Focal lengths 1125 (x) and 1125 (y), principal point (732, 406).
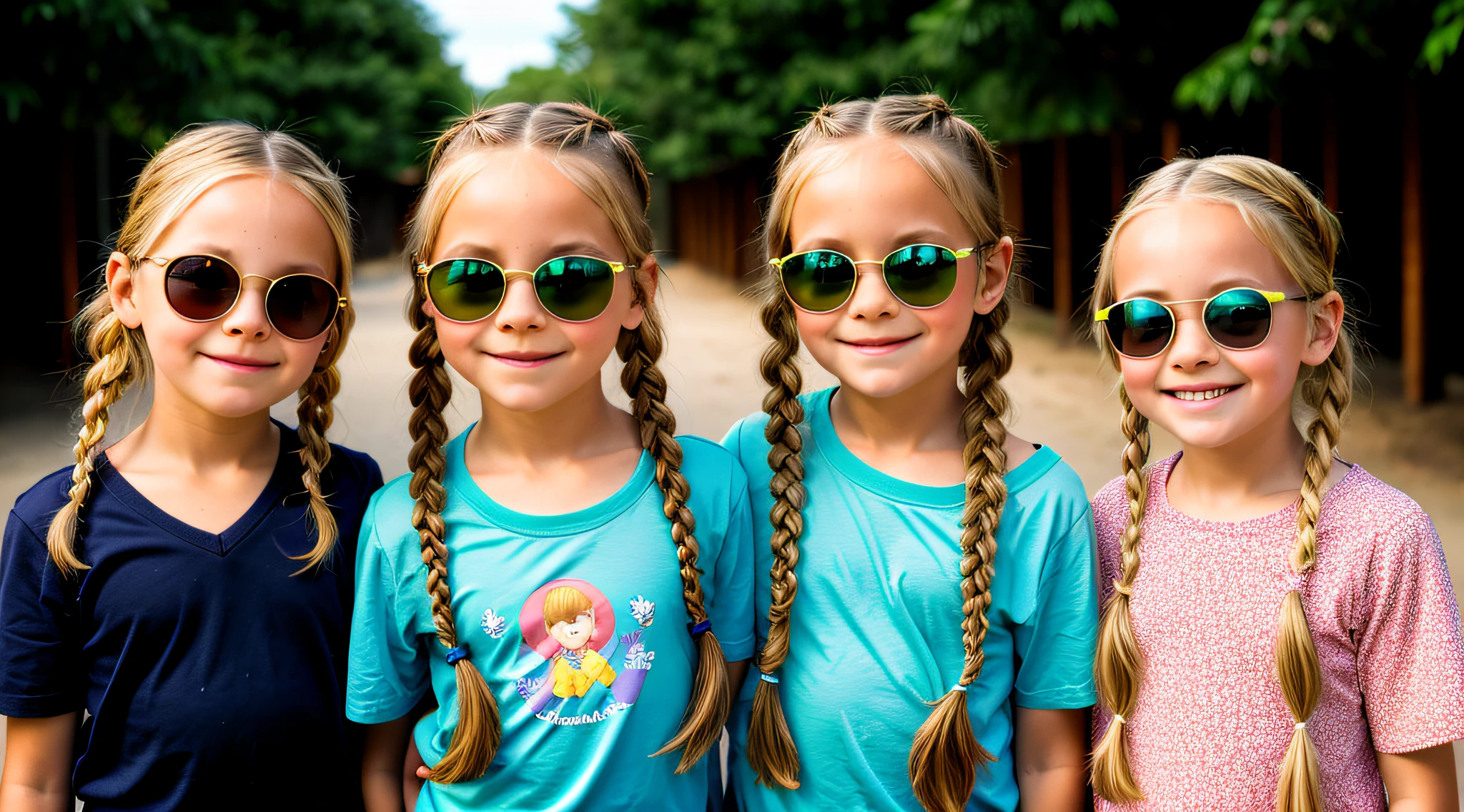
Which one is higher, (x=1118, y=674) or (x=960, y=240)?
(x=960, y=240)

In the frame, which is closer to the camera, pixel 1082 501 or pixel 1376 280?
pixel 1082 501

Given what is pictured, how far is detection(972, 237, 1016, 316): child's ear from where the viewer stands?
91.7 inches

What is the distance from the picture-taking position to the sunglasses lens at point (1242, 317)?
2076mm

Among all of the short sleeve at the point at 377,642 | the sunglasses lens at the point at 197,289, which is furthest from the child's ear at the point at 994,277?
the sunglasses lens at the point at 197,289

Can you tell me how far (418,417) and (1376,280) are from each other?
10056 millimetres

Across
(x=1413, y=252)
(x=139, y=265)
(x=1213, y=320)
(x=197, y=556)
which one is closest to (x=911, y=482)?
(x=1213, y=320)

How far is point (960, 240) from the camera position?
2.26 m

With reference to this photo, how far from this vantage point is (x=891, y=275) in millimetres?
2168

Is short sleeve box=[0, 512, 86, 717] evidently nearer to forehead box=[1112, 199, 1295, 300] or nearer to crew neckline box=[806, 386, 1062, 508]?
crew neckline box=[806, 386, 1062, 508]

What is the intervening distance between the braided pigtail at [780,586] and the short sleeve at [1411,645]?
1038 millimetres

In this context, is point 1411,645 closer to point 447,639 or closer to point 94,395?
point 447,639

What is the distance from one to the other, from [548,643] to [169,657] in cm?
76

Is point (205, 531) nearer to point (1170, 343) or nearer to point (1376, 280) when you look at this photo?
point (1170, 343)

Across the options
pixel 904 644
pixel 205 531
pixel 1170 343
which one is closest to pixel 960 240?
pixel 1170 343
